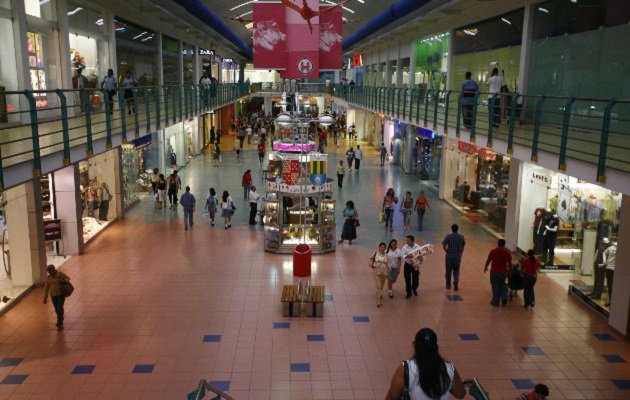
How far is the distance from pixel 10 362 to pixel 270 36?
7.74 m

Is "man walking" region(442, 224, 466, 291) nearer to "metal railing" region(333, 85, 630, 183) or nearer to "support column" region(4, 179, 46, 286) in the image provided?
"metal railing" region(333, 85, 630, 183)

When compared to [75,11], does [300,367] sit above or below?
below

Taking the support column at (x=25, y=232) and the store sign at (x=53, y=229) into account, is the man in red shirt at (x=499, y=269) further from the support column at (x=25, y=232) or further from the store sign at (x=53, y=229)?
the store sign at (x=53, y=229)

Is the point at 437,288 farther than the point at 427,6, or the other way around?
the point at 427,6

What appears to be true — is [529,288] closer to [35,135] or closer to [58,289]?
[58,289]

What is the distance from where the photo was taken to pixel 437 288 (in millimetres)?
12750

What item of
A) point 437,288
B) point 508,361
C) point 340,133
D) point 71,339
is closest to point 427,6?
point 437,288

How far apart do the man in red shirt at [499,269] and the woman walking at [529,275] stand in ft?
1.08

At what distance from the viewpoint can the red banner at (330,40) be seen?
487 inches

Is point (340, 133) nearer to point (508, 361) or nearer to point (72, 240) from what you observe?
point (72, 240)

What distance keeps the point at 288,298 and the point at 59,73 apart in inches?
349

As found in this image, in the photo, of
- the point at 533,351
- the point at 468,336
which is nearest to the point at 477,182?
the point at 468,336

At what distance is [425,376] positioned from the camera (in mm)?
3881

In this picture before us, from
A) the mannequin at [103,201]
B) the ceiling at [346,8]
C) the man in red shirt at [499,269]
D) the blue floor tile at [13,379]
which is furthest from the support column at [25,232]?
the ceiling at [346,8]
